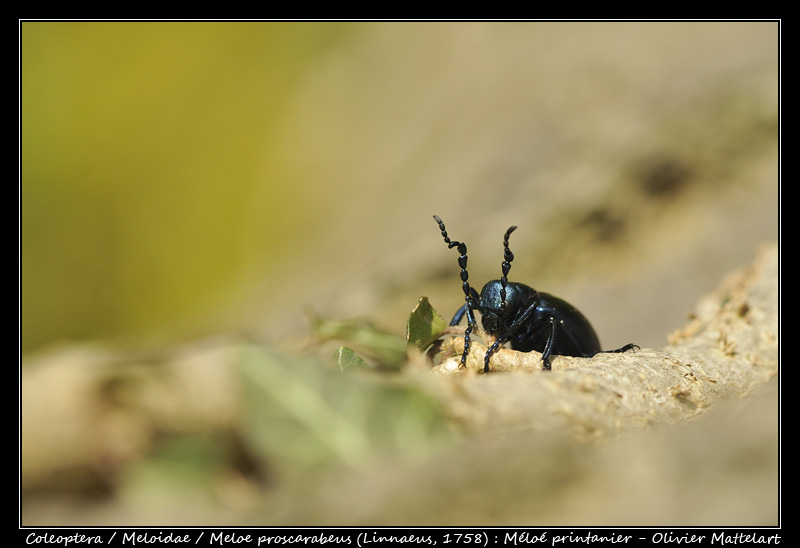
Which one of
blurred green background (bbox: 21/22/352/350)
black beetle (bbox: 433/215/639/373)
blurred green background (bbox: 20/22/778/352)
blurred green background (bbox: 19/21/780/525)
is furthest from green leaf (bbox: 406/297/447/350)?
blurred green background (bbox: 21/22/352/350)

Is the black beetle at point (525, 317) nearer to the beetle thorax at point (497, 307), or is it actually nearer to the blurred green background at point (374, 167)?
the beetle thorax at point (497, 307)

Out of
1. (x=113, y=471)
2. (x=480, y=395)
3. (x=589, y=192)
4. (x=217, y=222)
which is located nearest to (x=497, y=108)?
(x=589, y=192)

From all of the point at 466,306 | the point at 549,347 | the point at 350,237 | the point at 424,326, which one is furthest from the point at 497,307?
the point at 350,237

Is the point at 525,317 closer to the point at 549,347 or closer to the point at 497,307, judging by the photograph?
the point at 497,307

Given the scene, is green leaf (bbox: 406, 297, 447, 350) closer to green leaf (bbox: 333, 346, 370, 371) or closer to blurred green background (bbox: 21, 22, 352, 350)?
green leaf (bbox: 333, 346, 370, 371)

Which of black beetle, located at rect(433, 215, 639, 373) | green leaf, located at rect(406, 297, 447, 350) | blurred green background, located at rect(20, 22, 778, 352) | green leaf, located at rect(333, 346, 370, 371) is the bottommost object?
green leaf, located at rect(333, 346, 370, 371)

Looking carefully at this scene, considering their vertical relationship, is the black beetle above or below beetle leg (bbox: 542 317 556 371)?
above
